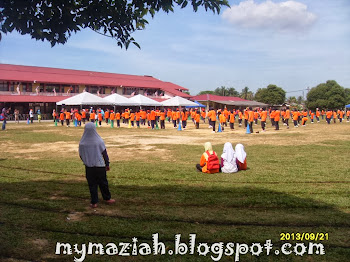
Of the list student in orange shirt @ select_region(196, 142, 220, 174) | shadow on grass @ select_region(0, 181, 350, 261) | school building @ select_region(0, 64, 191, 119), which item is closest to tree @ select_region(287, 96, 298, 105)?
school building @ select_region(0, 64, 191, 119)

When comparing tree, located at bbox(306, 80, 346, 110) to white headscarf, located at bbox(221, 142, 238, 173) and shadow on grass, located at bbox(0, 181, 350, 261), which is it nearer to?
white headscarf, located at bbox(221, 142, 238, 173)

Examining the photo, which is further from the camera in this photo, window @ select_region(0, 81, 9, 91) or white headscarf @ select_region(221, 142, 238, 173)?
window @ select_region(0, 81, 9, 91)

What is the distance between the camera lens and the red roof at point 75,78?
143ft

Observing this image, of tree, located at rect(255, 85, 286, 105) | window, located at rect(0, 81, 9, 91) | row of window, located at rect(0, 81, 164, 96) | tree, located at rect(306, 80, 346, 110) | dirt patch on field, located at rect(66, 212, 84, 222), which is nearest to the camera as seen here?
dirt patch on field, located at rect(66, 212, 84, 222)

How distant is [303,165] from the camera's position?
980 centimetres

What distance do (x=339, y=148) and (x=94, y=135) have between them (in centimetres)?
1048

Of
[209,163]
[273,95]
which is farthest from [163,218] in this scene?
[273,95]

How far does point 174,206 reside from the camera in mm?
6125

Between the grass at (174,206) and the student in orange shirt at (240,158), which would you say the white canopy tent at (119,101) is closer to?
the grass at (174,206)

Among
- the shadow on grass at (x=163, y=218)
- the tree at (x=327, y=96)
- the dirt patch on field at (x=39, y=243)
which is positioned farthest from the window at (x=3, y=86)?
the tree at (x=327, y=96)

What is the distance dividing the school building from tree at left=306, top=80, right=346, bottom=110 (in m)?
28.0

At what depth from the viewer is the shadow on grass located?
14.8ft

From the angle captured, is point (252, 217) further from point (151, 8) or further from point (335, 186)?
point (151, 8)

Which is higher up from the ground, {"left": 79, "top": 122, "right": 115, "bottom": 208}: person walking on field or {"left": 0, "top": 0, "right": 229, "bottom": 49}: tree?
{"left": 0, "top": 0, "right": 229, "bottom": 49}: tree
